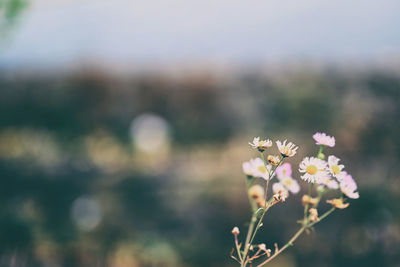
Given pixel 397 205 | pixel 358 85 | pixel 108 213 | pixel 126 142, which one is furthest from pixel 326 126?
pixel 108 213

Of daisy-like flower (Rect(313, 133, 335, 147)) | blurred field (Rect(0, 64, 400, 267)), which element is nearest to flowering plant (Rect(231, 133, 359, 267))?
daisy-like flower (Rect(313, 133, 335, 147))

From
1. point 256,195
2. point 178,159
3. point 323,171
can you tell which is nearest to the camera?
point 323,171

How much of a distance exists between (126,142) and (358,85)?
235cm

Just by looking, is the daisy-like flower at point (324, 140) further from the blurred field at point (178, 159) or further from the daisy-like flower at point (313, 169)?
the blurred field at point (178, 159)

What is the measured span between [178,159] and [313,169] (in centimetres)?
289

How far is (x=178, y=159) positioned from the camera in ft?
11.0

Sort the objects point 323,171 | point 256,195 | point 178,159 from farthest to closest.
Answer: point 178,159
point 256,195
point 323,171

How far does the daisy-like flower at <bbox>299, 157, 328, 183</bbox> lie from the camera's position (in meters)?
0.48

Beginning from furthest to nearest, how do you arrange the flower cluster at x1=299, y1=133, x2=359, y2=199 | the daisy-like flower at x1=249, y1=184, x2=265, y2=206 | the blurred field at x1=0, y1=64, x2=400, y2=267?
the blurred field at x1=0, y1=64, x2=400, y2=267 → the daisy-like flower at x1=249, y1=184, x2=265, y2=206 → the flower cluster at x1=299, y1=133, x2=359, y2=199

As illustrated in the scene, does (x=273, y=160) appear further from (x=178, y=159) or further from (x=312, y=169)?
(x=178, y=159)

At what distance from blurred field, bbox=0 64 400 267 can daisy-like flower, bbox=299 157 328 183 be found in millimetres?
2165

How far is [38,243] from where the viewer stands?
94.0 inches

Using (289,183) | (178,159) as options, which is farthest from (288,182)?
(178,159)

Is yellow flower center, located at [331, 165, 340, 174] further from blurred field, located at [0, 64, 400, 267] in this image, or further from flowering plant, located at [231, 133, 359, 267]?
blurred field, located at [0, 64, 400, 267]
